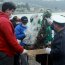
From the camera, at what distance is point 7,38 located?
5449 millimetres

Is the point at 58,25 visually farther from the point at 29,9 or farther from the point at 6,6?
the point at 29,9

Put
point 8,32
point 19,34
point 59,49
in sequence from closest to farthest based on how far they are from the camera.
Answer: point 59,49 < point 8,32 < point 19,34

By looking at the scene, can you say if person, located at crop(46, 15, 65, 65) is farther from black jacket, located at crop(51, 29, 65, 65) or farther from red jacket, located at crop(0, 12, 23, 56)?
red jacket, located at crop(0, 12, 23, 56)

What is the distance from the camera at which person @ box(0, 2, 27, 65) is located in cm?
545

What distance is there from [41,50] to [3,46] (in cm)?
109

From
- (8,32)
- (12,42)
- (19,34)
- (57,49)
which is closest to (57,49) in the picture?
(57,49)

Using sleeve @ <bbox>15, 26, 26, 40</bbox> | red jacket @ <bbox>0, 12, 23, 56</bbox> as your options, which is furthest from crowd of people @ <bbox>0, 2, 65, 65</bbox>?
sleeve @ <bbox>15, 26, 26, 40</bbox>

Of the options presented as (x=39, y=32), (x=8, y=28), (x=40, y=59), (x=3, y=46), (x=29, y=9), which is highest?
(x=8, y=28)

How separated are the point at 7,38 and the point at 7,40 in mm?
44

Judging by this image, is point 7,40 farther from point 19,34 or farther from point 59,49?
point 19,34

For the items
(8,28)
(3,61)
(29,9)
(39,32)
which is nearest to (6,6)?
(8,28)

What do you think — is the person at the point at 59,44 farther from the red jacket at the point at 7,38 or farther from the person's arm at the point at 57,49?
the red jacket at the point at 7,38

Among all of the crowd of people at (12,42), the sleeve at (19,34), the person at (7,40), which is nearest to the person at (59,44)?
the crowd of people at (12,42)

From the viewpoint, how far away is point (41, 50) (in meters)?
6.42
